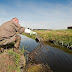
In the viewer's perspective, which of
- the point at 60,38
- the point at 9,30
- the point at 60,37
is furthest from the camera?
the point at 60,37

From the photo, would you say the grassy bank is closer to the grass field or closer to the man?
the grass field

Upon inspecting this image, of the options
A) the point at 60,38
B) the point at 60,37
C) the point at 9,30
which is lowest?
the point at 60,38

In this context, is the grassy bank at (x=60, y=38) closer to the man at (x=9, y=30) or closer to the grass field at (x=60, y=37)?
the grass field at (x=60, y=37)

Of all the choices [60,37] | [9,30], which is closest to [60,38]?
[60,37]

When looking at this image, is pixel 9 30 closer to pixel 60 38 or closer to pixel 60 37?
pixel 60 38

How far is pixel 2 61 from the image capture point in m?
3.73

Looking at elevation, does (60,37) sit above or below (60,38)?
above

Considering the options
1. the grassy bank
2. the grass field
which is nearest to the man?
the grassy bank

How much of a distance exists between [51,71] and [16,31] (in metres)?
3.22

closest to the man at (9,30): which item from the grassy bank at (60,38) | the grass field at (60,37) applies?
the grassy bank at (60,38)

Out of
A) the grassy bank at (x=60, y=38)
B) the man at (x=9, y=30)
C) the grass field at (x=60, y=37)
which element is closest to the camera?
the man at (x=9, y=30)

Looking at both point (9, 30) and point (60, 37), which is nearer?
point (9, 30)

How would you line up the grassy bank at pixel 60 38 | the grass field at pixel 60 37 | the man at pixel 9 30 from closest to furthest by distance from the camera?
the man at pixel 9 30 < the grassy bank at pixel 60 38 < the grass field at pixel 60 37

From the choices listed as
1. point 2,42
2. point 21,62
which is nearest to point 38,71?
point 21,62
